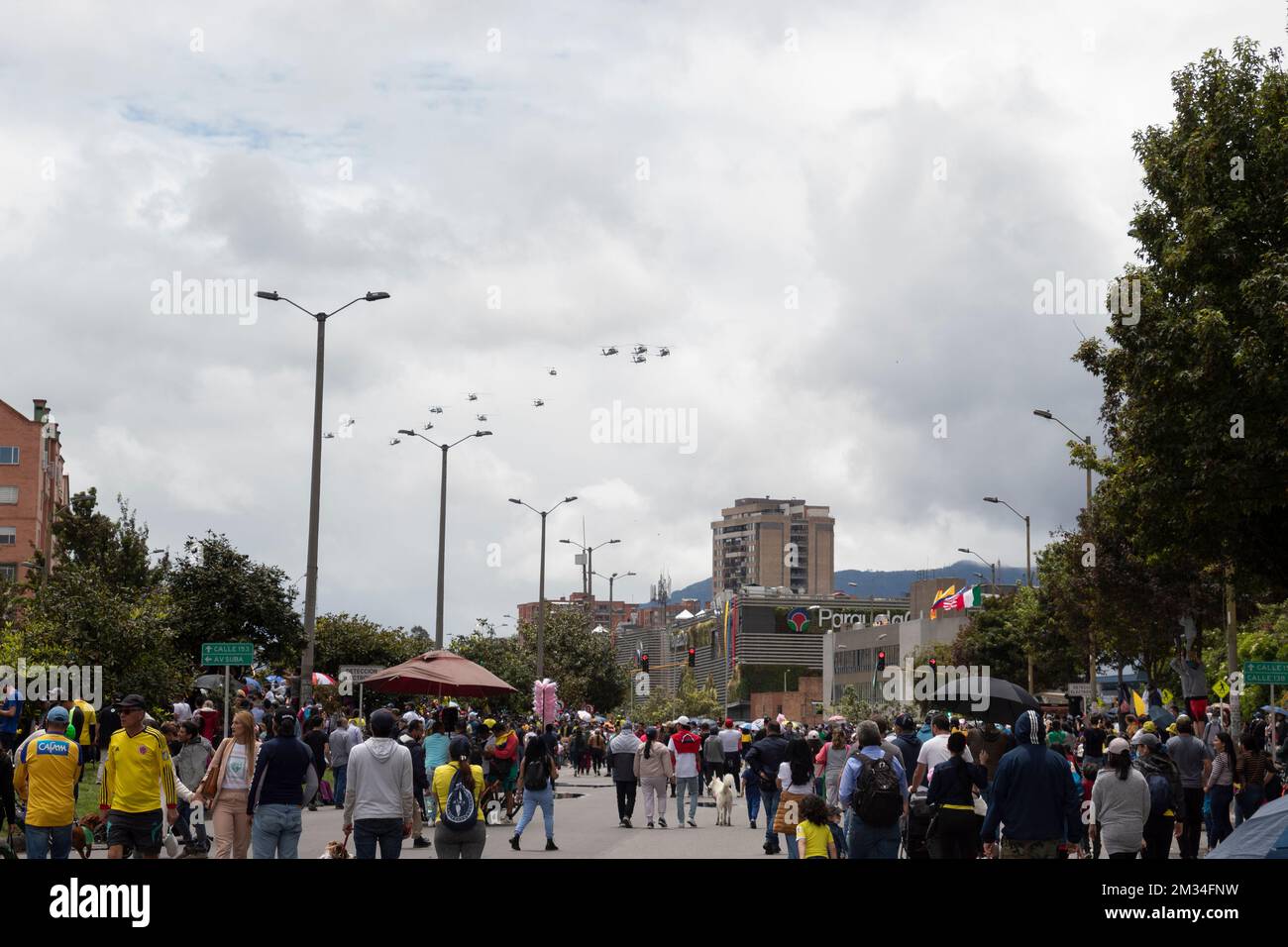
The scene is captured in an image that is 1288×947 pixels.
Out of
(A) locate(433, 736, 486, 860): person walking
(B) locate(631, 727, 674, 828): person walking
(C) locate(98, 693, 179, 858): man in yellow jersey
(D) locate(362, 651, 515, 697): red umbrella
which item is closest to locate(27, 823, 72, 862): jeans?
(C) locate(98, 693, 179, 858): man in yellow jersey

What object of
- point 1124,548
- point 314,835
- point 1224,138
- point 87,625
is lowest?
point 314,835

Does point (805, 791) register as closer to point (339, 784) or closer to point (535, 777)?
point (535, 777)

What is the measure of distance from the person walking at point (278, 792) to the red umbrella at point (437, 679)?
1617 cm

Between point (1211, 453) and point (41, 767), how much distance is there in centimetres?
1536

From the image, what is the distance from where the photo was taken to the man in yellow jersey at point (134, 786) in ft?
41.0

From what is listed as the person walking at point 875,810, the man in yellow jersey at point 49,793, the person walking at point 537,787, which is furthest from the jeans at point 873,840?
the person walking at point 537,787

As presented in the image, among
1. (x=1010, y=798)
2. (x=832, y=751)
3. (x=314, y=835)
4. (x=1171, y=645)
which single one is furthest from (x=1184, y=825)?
(x=1171, y=645)

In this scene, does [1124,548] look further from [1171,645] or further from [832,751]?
[832,751]

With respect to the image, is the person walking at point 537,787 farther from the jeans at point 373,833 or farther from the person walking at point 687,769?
the jeans at point 373,833

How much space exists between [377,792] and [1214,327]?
42.3ft

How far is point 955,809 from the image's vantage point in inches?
494

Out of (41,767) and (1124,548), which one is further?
(1124,548)

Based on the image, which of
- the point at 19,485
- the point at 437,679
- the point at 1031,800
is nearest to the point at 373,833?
the point at 1031,800
